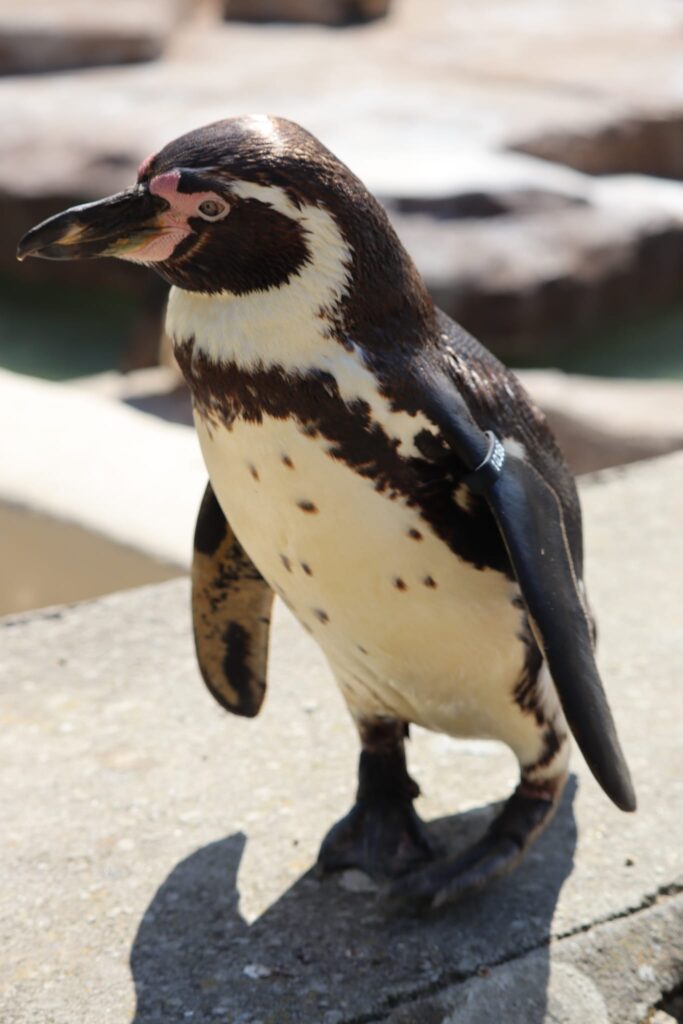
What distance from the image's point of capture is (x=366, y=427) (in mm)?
1539

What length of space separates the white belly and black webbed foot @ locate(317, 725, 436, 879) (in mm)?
136

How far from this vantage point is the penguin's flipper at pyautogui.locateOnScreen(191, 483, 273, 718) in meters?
1.92

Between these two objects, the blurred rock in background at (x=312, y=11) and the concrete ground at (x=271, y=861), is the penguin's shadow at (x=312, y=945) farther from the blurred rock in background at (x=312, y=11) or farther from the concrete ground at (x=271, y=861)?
the blurred rock in background at (x=312, y=11)

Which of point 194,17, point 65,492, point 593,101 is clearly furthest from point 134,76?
point 65,492

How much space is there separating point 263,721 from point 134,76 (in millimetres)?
6218

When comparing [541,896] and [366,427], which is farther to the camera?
[541,896]

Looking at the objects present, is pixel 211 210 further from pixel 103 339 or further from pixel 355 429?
pixel 103 339

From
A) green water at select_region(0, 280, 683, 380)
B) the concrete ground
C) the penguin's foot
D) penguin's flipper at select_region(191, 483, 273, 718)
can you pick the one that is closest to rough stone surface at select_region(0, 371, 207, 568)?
the concrete ground

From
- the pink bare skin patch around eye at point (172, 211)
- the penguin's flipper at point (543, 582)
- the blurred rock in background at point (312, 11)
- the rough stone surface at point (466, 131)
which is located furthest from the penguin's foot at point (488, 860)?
the blurred rock in background at point (312, 11)

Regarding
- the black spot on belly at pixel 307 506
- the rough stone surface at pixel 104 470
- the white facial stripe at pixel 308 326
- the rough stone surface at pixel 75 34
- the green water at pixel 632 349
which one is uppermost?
the white facial stripe at pixel 308 326

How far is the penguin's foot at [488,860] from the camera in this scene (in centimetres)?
181

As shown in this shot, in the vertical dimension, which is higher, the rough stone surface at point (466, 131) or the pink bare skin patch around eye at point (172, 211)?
the pink bare skin patch around eye at point (172, 211)

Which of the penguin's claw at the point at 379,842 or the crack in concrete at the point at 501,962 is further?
the penguin's claw at the point at 379,842

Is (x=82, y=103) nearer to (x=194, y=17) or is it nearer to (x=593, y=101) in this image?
(x=194, y=17)
